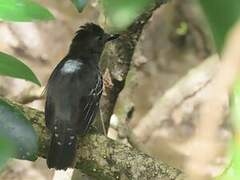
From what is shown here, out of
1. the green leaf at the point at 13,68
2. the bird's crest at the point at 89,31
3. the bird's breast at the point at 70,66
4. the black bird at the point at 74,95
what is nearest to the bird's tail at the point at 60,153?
the black bird at the point at 74,95

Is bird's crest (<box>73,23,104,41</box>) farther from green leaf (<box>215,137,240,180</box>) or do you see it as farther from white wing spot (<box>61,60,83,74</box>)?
green leaf (<box>215,137,240,180</box>)

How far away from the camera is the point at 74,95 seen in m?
2.38

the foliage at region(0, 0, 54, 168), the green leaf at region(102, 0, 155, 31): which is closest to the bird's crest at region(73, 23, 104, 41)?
the foliage at region(0, 0, 54, 168)

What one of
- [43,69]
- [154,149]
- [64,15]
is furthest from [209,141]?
[64,15]

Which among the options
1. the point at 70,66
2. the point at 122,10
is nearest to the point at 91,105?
the point at 70,66

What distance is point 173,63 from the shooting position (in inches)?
251

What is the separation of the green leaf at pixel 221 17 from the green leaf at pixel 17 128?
671 mm

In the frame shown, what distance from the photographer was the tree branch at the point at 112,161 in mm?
1979

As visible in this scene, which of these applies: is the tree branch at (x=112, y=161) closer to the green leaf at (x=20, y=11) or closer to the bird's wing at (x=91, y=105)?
the bird's wing at (x=91, y=105)

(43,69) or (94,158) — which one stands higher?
(43,69)

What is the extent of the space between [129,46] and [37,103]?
2215mm

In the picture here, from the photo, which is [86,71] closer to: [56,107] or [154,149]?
[56,107]

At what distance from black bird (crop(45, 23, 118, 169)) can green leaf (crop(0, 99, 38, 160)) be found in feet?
3.08

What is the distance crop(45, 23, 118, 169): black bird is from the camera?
85.3 inches
